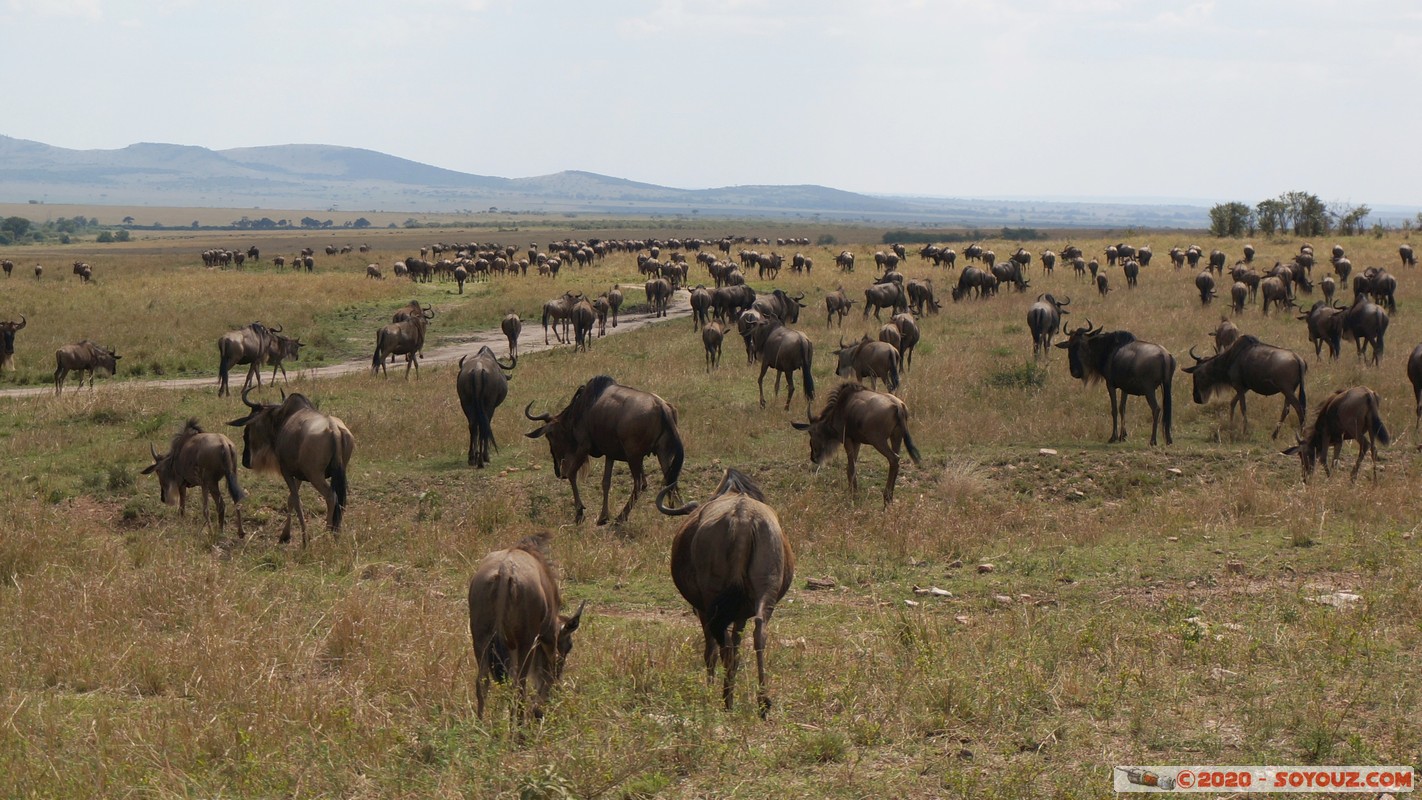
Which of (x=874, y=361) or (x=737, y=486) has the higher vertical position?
(x=737, y=486)

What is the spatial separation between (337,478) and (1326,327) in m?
18.8

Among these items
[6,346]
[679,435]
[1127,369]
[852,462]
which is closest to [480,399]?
[679,435]

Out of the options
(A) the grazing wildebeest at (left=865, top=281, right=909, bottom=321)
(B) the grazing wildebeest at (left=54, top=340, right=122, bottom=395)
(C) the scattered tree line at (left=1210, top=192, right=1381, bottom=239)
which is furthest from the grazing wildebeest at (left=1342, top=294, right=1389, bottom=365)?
(C) the scattered tree line at (left=1210, top=192, right=1381, bottom=239)

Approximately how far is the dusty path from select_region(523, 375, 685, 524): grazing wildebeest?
1354cm

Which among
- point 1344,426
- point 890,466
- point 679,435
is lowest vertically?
point 890,466

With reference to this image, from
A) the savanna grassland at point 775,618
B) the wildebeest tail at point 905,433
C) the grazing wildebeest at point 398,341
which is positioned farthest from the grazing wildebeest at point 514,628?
the grazing wildebeest at point 398,341

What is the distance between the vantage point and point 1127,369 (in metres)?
16.2

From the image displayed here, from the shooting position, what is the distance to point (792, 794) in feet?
16.1

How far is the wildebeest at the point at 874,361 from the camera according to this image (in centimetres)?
1858

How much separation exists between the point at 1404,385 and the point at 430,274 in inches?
A: 1783

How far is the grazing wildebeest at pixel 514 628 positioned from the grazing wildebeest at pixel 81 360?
1939cm

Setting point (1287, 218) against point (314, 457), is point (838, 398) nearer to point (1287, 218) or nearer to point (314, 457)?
point (314, 457)

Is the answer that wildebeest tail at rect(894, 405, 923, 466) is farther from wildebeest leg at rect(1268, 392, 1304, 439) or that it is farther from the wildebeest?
wildebeest leg at rect(1268, 392, 1304, 439)

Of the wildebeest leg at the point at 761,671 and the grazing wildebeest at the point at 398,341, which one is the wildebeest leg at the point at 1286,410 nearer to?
the wildebeest leg at the point at 761,671
